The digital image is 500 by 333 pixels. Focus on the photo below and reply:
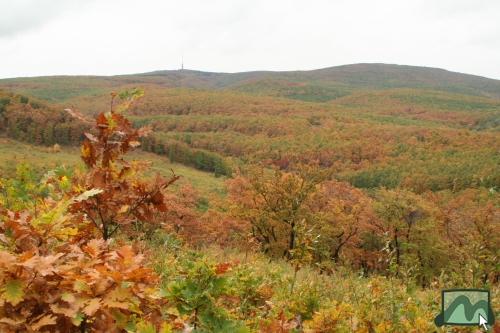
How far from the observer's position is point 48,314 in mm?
1958

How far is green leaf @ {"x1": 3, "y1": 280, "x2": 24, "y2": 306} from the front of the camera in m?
1.80

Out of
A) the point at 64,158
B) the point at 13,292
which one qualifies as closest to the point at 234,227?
the point at 64,158

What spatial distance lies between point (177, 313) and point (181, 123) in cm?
14596

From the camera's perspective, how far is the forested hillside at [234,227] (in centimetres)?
210

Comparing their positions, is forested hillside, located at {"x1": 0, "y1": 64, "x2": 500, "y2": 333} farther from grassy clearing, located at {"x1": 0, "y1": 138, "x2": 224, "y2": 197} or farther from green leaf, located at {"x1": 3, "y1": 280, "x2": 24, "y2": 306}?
grassy clearing, located at {"x1": 0, "y1": 138, "x2": 224, "y2": 197}

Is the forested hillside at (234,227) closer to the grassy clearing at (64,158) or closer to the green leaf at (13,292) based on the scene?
the green leaf at (13,292)

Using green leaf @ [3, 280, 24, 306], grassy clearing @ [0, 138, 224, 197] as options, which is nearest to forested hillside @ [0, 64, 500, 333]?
green leaf @ [3, 280, 24, 306]

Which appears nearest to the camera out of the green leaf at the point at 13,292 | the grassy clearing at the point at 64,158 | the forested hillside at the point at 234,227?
the green leaf at the point at 13,292

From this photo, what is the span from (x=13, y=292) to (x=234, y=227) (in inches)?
1356

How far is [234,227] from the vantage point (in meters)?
36.0

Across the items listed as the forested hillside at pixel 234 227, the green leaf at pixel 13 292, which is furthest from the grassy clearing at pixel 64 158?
the green leaf at pixel 13 292

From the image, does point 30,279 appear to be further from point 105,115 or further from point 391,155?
point 391,155

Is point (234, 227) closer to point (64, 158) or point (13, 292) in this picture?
point (64, 158)

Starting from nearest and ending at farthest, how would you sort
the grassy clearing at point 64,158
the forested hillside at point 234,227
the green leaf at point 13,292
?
1. the green leaf at point 13,292
2. the forested hillside at point 234,227
3. the grassy clearing at point 64,158
